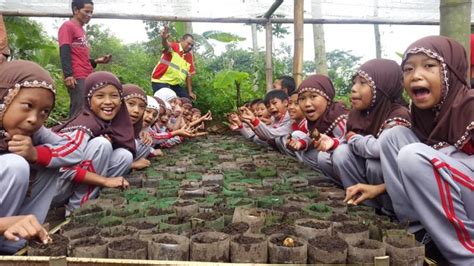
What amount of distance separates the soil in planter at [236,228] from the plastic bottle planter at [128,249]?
0.39 m

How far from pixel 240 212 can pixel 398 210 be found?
2.80 feet

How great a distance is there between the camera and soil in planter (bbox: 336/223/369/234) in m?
2.01

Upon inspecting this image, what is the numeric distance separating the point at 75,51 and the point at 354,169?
3637 mm

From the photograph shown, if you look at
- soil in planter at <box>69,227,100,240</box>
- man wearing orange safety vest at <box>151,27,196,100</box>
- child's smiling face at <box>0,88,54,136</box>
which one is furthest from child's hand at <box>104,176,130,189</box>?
man wearing orange safety vest at <box>151,27,196,100</box>

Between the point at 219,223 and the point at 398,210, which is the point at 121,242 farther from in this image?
the point at 398,210

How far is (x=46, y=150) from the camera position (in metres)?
2.40

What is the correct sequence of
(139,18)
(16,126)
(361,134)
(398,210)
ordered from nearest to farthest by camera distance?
1. (16,126)
2. (398,210)
3. (361,134)
4. (139,18)

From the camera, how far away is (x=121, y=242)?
6.29ft

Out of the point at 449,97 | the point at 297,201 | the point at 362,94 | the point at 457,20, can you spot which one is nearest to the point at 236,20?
the point at 362,94

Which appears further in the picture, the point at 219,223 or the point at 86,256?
the point at 219,223

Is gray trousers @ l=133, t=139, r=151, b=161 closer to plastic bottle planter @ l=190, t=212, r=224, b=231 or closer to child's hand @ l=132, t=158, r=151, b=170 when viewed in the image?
child's hand @ l=132, t=158, r=151, b=170

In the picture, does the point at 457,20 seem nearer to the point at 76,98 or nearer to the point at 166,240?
the point at 166,240

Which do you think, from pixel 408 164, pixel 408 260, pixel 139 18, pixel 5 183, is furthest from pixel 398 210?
pixel 139 18

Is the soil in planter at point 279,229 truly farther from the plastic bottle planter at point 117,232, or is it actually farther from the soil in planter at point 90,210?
the soil in planter at point 90,210
